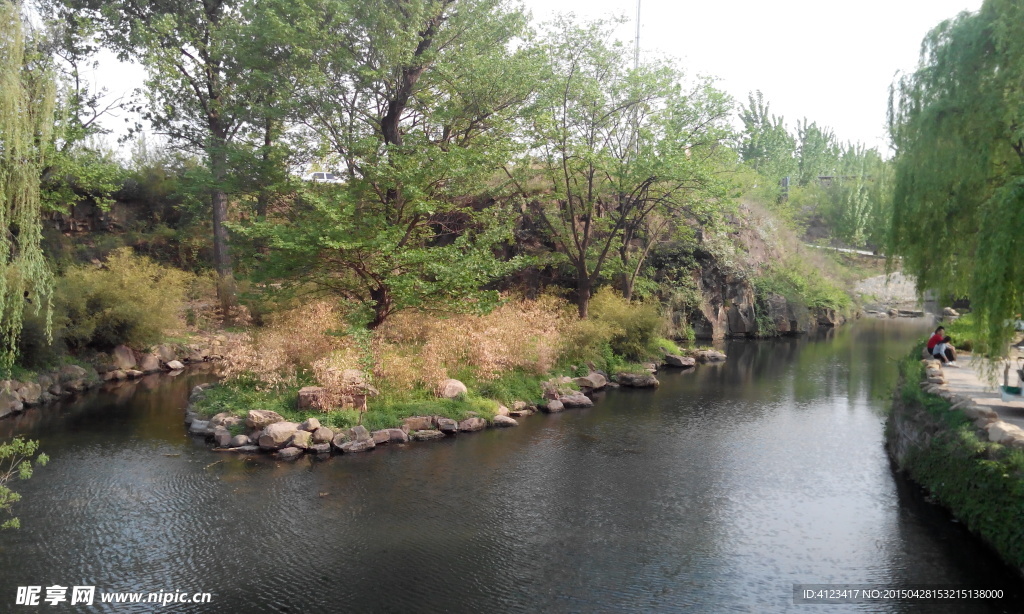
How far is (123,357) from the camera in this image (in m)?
21.2

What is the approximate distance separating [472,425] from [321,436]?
3.62 m

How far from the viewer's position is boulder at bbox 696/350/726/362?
26.9 metres

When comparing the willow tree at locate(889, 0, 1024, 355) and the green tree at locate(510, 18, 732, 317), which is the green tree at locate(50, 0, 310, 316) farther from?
the willow tree at locate(889, 0, 1024, 355)

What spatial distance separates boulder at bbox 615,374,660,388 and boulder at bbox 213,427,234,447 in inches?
476

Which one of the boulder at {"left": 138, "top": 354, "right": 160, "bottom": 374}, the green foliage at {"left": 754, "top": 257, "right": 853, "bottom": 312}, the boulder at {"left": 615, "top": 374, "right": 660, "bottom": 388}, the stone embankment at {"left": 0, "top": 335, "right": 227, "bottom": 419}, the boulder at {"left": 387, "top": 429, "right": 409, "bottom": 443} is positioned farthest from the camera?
the green foliage at {"left": 754, "top": 257, "right": 853, "bottom": 312}

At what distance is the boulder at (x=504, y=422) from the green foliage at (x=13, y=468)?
9.15 metres

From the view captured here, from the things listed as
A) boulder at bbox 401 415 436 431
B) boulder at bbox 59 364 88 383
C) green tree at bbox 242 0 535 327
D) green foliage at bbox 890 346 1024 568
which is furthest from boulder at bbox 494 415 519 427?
boulder at bbox 59 364 88 383

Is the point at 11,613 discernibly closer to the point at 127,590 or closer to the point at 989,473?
the point at 127,590

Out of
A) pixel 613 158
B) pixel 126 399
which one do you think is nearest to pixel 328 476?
pixel 126 399

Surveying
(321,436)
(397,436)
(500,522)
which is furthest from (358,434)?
(500,522)

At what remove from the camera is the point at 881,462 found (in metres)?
13.4

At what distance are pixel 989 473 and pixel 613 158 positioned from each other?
16.4 metres

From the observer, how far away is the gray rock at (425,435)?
583 inches

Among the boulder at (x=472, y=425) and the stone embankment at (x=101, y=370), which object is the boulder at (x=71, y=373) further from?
the boulder at (x=472, y=425)
